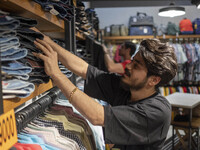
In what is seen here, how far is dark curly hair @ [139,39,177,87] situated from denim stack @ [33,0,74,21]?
536 millimetres

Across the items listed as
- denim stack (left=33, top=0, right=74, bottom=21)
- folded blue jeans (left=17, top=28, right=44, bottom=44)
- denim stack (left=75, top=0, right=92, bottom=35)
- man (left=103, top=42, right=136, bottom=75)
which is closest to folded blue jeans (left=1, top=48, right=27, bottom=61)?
folded blue jeans (left=17, top=28, right=44, bottom=44)

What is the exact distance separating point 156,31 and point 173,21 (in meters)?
0.88

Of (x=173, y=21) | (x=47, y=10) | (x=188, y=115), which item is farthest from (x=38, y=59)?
(x=173, y=21)

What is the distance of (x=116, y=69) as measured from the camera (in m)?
3.42

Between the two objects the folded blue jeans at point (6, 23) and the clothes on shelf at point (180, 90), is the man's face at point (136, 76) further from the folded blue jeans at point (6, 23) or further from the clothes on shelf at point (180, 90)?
the clothes on shelf at point (180, 90)

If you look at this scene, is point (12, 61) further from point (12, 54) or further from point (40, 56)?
point (40, 56)

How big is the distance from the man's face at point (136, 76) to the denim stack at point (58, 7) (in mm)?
539

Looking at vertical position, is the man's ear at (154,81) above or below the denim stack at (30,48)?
below

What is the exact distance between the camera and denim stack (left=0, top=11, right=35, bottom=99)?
2.32ft

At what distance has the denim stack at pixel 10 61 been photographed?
71 centimetres

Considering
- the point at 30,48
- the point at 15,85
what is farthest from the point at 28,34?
the point at 15,85

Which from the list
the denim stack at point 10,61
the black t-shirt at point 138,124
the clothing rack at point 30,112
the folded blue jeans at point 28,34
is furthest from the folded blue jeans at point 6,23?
the black t-shirt at point 138,124

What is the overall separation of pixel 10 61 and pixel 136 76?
855 mm

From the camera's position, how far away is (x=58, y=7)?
1.23m
